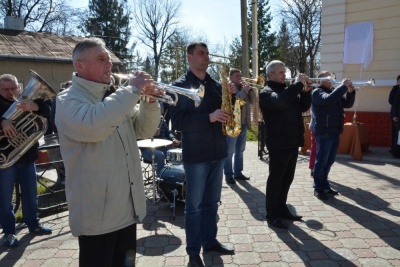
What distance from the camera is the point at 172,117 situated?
3.11m

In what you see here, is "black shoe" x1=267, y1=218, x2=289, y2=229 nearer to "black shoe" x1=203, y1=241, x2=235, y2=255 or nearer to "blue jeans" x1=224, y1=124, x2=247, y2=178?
"black shoe" x1=203, y1=241, x2=235, y2=255

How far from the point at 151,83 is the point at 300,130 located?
2.41m

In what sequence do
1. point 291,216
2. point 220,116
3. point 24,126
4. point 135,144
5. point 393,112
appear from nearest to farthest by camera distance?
point 135,144 < point 220,116 < point 24,126 < point 291,216 < point 393,112

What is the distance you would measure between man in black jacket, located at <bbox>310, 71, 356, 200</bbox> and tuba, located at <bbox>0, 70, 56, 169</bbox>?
3612 mm

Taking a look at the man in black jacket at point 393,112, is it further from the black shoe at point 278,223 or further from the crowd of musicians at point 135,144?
the black shoe at point 278,223

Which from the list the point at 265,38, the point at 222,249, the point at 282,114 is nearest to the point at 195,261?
the point at 222,249

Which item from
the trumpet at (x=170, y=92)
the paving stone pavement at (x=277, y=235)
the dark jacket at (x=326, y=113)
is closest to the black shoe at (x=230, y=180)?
the paving stone pavement at (x=277, y=235)

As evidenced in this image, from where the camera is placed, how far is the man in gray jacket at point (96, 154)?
1.88 m

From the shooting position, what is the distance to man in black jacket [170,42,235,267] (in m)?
3.06

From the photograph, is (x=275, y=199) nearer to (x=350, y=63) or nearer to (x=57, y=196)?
(x=57, y=196)

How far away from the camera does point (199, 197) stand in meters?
3.15

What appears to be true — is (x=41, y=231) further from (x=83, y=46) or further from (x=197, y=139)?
(x=83, y=46)

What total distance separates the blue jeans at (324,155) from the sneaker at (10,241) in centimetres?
418

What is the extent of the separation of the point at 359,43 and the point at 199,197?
7.58 meters
